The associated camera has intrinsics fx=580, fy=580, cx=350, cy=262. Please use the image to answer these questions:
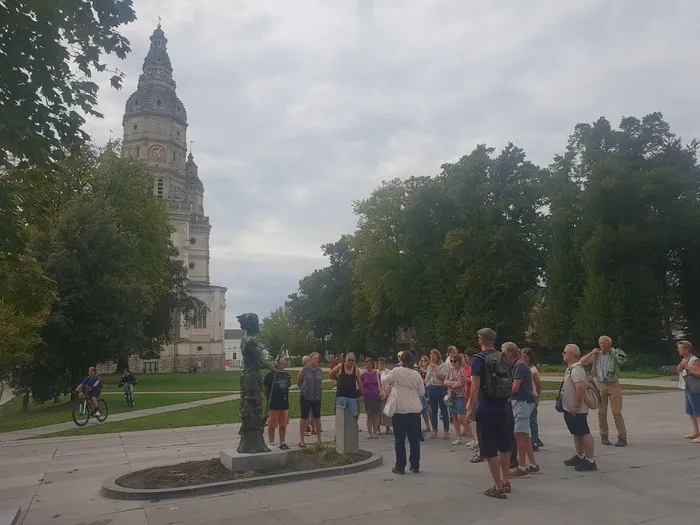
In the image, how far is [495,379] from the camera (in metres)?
7.00

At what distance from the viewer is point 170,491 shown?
745cm

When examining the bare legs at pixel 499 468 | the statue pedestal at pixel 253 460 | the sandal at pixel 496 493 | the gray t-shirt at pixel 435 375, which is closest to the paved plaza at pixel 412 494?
the sandal at pixel 496 493

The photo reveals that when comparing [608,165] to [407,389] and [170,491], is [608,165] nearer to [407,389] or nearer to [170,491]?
[407,389]

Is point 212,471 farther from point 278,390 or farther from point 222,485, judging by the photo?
point 278,390

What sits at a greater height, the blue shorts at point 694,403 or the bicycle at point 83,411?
the blue shorts at point 694,403

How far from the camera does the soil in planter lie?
804 centimetres

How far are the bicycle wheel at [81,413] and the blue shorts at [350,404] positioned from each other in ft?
33.3

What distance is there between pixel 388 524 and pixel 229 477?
9.68 ft

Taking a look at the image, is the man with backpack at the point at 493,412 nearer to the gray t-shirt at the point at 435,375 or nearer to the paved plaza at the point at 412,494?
the paved plaza at the point at 412,494

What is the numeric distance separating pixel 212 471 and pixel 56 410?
1733 cm

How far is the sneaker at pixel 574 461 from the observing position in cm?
838

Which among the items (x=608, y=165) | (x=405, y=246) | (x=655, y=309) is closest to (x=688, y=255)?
(x=655, y=309)

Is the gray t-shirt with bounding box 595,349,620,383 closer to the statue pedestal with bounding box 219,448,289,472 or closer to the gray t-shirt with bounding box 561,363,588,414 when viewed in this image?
the gray t-shirt with bounding box 561,363,588,414

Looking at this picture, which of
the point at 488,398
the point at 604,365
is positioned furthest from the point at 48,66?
the point at 604,365
